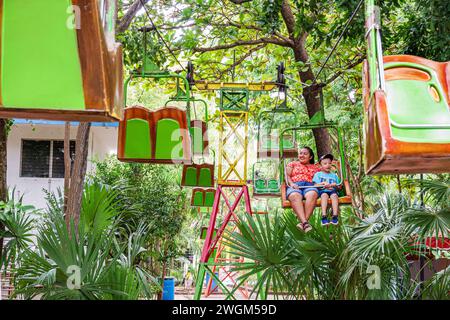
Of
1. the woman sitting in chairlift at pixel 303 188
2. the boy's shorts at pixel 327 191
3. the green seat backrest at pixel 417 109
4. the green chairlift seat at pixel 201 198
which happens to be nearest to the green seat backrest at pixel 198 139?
the woman sitting in chairlift at pixel 303 188

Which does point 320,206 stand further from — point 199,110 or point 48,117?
point 199,110

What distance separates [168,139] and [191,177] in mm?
5489

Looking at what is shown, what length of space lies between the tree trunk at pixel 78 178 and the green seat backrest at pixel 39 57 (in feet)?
16.5

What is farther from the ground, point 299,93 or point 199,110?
point 199,110

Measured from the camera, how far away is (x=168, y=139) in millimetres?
6469

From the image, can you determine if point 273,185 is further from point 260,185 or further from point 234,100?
point 234,100

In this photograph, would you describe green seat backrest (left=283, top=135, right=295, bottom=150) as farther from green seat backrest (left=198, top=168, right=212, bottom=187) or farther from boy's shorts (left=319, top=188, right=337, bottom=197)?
boy's shorts (left=319, top=188, right=337, bottom=197)

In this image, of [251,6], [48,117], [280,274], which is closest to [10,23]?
[48,117]

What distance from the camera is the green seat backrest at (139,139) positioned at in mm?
6500

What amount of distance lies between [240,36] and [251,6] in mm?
1661

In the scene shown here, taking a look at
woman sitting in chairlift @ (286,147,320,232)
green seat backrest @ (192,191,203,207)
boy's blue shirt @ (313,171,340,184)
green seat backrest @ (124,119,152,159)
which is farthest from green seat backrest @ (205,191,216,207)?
green seat backrest @ (124,119,152,159)

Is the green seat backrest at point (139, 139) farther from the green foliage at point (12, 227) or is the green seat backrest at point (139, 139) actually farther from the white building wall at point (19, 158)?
the white building wall at point (19, 158)

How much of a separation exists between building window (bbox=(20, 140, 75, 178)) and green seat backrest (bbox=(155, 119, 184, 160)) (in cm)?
1048

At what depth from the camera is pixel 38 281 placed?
5504 mm
